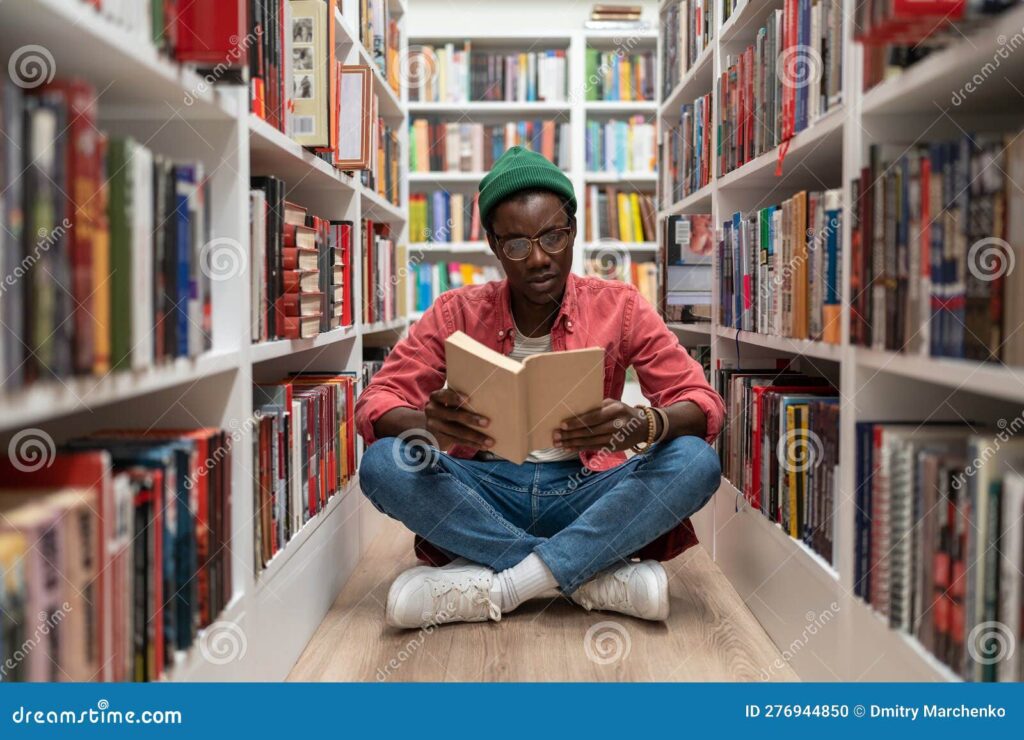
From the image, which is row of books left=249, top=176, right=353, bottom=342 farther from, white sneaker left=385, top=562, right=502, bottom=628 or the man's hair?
white sneaker left=385, top=562, right=502, bottom=628

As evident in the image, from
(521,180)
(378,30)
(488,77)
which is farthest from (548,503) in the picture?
(488,77)

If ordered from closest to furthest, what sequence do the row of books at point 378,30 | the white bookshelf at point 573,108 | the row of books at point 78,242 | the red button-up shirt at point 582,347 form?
the row of books at point 78,242
the red button-up shirt at point 582,347
the row of books at point 378,30
the white bookshelf at point 573,108

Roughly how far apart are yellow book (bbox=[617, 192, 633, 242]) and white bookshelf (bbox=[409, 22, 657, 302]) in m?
0.05

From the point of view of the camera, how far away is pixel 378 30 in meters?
2.59

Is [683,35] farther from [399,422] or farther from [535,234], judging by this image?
[399,422]

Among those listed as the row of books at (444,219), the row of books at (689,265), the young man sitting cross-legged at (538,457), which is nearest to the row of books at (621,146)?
the row of books at (444,219)

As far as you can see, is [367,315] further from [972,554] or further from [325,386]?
[972,554]

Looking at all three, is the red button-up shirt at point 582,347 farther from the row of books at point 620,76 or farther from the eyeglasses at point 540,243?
the row of books at point 620,76

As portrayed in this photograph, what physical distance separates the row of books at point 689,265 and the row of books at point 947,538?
1168 millimetres

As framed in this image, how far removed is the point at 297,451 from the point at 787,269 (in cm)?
93

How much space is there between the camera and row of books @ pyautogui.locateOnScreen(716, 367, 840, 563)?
1.41m

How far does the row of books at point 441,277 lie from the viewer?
3844 millimetres

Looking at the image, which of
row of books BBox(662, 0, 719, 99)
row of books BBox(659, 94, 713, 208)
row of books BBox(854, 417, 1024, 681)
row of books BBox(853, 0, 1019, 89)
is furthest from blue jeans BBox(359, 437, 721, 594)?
row of books BBox(662, 0, 719, 99)
